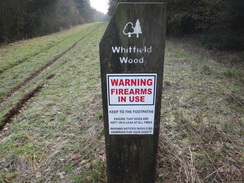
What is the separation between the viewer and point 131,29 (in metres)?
1.51

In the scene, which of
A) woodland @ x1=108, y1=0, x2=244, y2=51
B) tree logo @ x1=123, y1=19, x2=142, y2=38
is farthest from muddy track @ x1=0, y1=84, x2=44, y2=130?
woodland @ x1=108, y1=0, x2=244, y2=51

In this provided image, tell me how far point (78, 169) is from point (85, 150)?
0.38m

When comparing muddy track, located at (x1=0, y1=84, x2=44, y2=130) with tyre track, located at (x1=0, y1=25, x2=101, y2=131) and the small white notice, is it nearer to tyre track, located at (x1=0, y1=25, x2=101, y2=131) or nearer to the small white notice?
tyre track, located at (x1=0, y1=25, x2=101, y2=131)

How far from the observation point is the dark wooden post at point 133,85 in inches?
58.6

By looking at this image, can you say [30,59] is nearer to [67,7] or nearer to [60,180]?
[60,180]

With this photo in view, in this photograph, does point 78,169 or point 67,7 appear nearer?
point 78,169

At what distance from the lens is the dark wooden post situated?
1.49 m

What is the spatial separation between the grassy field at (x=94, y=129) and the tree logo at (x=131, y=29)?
1.90m

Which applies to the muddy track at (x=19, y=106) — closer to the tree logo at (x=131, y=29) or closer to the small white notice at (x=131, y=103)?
the small white notice at (x=131, y=103)

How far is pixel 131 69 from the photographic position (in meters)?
1.61

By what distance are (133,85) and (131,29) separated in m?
0.49

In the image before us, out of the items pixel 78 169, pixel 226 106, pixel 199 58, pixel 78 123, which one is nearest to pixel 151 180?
pixel 78 169

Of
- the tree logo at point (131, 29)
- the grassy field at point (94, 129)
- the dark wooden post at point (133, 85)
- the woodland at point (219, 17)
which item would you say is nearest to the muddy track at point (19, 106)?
the grassy field at point (94, 129)

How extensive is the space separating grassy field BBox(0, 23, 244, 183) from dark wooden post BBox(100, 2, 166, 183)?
0.69 meters
